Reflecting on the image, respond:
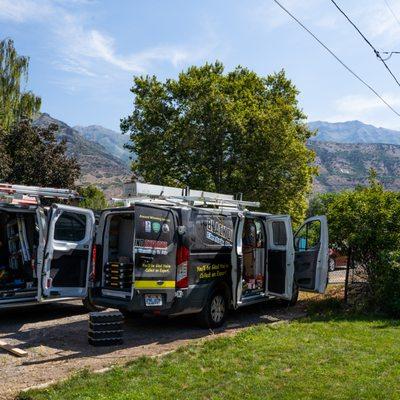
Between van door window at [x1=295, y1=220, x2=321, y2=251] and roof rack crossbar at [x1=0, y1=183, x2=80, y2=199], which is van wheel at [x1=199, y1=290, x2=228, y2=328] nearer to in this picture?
van door window at [x1=295, y1=220, x2=321, y2=251]

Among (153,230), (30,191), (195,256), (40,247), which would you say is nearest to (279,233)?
(195,256)

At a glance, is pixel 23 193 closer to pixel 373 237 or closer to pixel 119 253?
pixel 119 253

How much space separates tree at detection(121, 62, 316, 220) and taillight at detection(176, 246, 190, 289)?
13593 mm

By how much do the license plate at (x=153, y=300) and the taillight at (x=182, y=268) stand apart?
1.33 ft

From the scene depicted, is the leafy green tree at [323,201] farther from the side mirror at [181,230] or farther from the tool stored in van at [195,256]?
the side mirror at [181,230]

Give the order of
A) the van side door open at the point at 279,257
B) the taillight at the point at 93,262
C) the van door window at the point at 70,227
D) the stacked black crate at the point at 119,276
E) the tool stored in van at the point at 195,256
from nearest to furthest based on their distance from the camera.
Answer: the tool stored in van at the point at 195,256, the stacked black crate at the point at 119,276, the taillight at the point at 93,262, the van door window at the point at 70,227, the van side door open at the point at 279,257

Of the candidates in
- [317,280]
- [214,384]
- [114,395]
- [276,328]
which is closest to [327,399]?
[214,384]

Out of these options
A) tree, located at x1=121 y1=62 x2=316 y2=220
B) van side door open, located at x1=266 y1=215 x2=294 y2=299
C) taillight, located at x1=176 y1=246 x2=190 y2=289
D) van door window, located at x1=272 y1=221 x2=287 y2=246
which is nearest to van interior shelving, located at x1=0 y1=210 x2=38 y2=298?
taillight, located at x1=176 y1=246 x2=190 y2=289

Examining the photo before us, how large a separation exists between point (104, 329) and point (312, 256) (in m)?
5.04

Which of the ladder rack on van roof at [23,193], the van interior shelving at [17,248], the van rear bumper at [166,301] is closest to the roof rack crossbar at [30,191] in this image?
the ladder rack on van roof at [23,193]

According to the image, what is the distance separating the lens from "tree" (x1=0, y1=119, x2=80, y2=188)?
23219mm

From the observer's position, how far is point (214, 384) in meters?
5.67

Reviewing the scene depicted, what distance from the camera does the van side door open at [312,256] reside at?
34.5 ft

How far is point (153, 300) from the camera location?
8055 millimetres
